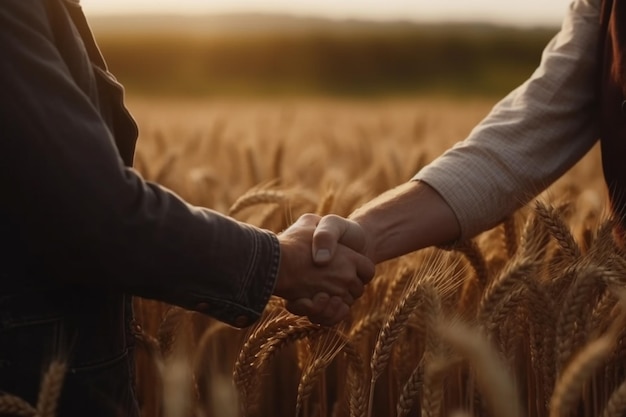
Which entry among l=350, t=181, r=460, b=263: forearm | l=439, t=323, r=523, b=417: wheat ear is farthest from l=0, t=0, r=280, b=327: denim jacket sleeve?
l=350, t=181, r=460, b=263: forearm

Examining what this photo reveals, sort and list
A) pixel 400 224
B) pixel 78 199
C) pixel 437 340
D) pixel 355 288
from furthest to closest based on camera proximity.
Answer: pixel 400 224
pixel 355 288
pixel 437 340
pixel 78 199

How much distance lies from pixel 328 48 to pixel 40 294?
46.6 m

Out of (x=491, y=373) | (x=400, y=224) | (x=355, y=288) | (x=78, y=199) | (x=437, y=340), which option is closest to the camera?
(x=491, y=373)

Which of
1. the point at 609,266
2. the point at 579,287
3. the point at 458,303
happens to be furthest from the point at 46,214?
the point at 458,303

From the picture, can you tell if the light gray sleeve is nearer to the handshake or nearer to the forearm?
the forearm

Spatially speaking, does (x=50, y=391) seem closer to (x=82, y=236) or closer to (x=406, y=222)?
(x=82, y=236)

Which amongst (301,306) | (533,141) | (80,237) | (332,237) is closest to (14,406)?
(80,237)

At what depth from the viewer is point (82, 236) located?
1.45 metres

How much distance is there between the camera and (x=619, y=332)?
179cm

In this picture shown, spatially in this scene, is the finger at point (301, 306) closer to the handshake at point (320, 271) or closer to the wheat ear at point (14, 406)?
the handshake at point (320, 271)

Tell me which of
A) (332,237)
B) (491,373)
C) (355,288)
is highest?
(491,373)

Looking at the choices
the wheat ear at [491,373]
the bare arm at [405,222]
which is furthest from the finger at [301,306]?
the wheat ear at [491,373]

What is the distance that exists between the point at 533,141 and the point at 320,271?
27.5 inches

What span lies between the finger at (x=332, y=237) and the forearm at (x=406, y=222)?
87mm
